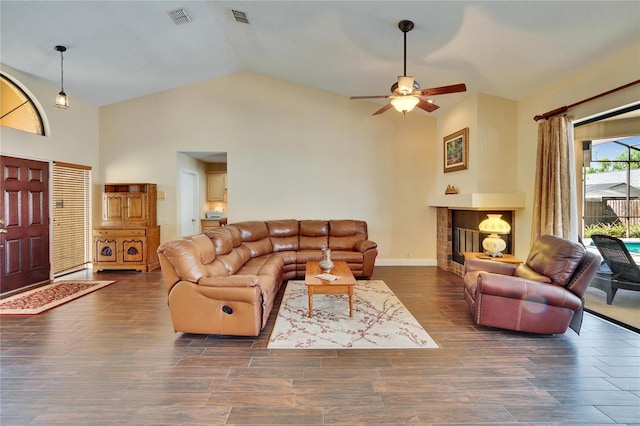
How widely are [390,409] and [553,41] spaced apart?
4.02m

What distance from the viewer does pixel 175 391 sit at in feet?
7.32

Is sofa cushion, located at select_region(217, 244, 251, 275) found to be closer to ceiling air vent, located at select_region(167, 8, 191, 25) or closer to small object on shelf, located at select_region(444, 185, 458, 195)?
ceiling air vent, located at select_region(167, 8, 191, 25)

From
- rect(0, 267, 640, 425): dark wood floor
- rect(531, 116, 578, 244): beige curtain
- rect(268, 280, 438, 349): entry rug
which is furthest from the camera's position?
rect(531, 116, 578, 244): beige curtain

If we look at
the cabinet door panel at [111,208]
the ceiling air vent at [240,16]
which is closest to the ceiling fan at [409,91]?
the ceiling air vent at [240,16]

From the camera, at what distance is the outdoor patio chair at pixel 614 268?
11.0 feet

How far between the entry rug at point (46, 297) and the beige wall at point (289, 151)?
1779mm

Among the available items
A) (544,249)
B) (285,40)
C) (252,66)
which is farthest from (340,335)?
(252,66)

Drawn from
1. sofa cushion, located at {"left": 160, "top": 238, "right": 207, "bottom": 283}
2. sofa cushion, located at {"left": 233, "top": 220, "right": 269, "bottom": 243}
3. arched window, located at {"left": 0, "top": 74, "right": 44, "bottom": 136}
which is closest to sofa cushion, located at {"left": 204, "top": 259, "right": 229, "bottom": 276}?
sofa cushion, located at {"left": 160, "top": 238, "right": 207, "bottom": 283}

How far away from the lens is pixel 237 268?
13.7 feet

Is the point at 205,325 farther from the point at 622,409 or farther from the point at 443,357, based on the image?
the point at 622,409

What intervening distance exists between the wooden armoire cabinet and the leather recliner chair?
567 centimetres

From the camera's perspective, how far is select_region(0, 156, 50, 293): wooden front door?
14.7 ft

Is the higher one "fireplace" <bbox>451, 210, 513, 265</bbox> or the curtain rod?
the curtain rod

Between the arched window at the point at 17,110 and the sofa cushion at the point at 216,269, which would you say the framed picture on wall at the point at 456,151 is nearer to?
the sofa cushion at the point at 216,269
